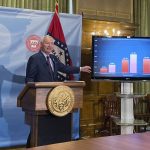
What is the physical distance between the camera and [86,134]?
607 cm

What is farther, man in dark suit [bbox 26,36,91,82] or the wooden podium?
man in dark suit [bbox 26,36,91,82]

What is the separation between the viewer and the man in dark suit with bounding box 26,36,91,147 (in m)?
3.31

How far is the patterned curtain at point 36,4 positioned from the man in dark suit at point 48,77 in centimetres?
187

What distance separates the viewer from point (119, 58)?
15.4ft

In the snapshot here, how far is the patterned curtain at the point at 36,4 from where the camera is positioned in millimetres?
5625

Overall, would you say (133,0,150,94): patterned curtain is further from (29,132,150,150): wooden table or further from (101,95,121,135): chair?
(29,132,150,150): wooden table

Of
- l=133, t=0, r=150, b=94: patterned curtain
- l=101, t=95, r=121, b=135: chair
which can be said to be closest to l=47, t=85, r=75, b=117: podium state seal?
l=101, t=95, r=121, b=135: chair

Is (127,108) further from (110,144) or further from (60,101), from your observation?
(110,144)

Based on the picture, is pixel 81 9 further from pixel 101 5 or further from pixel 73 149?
pixel 73 149

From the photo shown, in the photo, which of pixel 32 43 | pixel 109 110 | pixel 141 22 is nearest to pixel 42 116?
pixel 32 43

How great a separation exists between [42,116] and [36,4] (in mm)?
3119

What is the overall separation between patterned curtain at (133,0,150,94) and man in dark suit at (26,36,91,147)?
2796 mm

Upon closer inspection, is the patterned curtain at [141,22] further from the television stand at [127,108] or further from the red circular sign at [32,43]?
the red circular sign at [32,43]

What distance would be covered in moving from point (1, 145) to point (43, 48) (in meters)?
1.73
